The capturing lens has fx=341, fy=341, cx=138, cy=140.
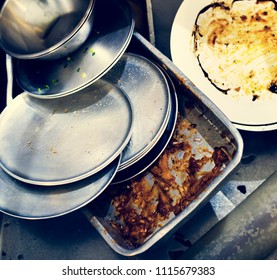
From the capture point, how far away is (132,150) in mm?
1294

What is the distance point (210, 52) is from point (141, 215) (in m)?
0.75

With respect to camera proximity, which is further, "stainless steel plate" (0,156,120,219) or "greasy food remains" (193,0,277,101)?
"greasy food remains" (193,0,277,101)

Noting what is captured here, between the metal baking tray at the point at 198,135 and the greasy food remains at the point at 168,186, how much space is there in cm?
3

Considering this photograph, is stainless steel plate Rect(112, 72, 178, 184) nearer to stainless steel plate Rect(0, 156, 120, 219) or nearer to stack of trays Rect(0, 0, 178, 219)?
stack of trays Rect(0, 0, 178, 219)

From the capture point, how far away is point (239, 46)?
145cm

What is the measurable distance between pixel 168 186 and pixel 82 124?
42 cm

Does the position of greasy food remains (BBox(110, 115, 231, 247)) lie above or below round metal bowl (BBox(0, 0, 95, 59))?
below

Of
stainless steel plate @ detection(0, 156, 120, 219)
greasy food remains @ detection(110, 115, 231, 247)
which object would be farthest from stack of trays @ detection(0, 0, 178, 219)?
greasy food remains @ detection(110, 115, 231, 247)

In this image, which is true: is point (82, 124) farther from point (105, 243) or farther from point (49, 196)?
point (105, 243)

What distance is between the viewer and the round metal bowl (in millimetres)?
1351

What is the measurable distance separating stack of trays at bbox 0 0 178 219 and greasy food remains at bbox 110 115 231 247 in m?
0.10

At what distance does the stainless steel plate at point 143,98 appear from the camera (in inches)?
50.6

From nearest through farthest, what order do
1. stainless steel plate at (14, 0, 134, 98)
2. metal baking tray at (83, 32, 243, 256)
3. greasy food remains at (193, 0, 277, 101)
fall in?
metal baking tray at (83, 32, 243, 256)
stainless steel plate at (14, 0, 134, 98)
greasy food remains at (193, 0, 277, 101)
